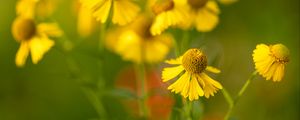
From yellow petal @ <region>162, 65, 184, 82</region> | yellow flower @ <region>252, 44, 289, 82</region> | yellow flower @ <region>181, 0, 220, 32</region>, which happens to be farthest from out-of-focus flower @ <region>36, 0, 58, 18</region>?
yellow flower @ <region>252, 44, 289, 82</region>

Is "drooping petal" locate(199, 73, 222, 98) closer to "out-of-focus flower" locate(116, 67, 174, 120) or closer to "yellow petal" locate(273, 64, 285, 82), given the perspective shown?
"yellow petal" locate(273, 64, 285, 82)

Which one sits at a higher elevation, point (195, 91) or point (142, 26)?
point (142, 26)

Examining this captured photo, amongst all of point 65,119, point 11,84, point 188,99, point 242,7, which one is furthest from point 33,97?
point 188,99

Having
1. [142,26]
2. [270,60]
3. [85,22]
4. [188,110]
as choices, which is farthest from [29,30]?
[270,60]

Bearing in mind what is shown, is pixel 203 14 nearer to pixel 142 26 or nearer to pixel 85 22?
pixel 142 26

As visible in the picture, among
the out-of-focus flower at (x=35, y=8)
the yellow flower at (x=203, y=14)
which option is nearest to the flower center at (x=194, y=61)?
the yellow flower at (x=203, y=14)

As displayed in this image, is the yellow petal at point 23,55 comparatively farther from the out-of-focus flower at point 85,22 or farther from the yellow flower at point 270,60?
the yellow flower at point 270,60
